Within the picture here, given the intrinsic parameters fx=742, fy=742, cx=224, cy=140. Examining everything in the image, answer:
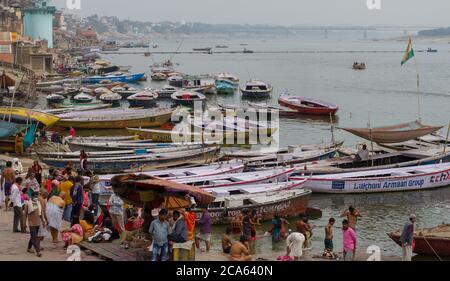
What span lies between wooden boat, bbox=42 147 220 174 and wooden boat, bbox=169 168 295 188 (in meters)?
4.15

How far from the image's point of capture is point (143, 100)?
180 feet

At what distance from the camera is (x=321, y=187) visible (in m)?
27.0

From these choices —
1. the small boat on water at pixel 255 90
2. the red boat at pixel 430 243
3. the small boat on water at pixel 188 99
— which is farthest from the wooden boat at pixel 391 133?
the small boat on water at pixel 255 90

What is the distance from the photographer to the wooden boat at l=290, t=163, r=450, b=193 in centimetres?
2703

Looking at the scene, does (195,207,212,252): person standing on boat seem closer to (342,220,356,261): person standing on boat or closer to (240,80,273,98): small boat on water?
(342,220,356,261): person standing on boat

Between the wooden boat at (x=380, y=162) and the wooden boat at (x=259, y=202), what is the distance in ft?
14.7

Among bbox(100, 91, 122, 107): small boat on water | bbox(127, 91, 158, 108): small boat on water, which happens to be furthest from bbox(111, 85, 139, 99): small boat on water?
bbox(127, 91, 158, 108): small boat on water

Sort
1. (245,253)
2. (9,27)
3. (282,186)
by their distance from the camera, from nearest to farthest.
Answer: (245,253) → (282,186) → (9,27)

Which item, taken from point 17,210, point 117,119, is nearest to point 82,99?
point 117,119

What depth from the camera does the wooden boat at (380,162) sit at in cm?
2859

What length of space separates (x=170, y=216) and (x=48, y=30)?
308 feet

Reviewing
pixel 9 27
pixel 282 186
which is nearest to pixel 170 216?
pixel 282 186
